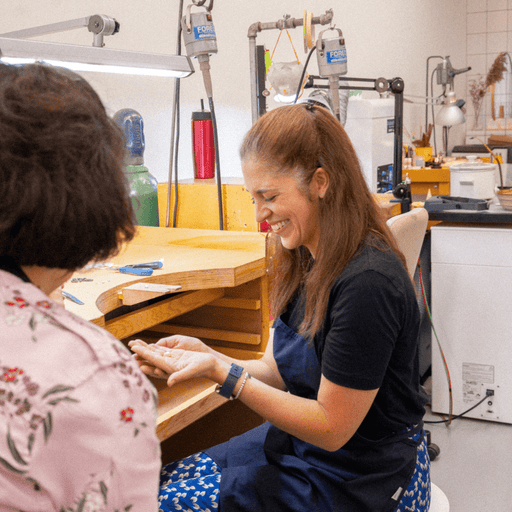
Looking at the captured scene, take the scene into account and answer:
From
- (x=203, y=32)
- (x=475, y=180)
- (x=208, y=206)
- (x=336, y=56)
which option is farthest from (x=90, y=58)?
(x=475, y=180)

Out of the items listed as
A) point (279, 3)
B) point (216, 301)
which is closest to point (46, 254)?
point (216, 301)

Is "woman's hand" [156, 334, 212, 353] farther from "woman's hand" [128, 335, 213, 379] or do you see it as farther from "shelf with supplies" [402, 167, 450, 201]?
"shelf with supplies" [402, 167, 450, 201]

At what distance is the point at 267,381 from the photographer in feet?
4.48

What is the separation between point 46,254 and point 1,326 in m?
0.09

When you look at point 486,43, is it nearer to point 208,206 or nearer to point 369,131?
point 369,131

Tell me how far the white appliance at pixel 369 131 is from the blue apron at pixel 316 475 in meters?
1.91

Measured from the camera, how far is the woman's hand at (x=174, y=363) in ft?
3.46

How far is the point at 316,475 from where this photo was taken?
1.13 metres

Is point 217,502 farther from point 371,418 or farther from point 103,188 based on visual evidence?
point 103,188

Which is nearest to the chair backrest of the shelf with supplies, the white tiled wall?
the shelf with supplies

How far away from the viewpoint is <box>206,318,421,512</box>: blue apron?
1104 millimetres

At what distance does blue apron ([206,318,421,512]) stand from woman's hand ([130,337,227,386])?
0.20 meters

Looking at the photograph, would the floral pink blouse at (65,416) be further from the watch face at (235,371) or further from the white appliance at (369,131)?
the white appliance at (369,131)

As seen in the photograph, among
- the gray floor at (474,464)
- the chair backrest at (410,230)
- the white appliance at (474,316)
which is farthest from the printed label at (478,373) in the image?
the chair backrest at (410,230)
